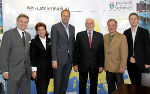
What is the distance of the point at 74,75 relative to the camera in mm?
3973

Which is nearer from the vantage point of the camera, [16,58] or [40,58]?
[16,58]

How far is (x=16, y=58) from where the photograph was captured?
8.64ft

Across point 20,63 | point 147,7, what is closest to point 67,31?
point 20,63

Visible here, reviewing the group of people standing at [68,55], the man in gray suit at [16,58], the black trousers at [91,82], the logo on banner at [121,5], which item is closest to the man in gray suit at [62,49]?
the group of people standing at [68,55]

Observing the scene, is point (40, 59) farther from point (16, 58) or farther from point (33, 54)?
→ point (16, 58)

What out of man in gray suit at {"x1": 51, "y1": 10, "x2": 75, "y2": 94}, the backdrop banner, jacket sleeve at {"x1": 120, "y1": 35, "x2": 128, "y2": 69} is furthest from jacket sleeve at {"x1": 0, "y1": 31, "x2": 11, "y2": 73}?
jacket sleeve at {"x1": 120, "y1": 35, "x2": 128, "y2": 69}

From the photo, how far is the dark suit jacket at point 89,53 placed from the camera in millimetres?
3061

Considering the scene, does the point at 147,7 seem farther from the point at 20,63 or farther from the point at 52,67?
the point at 20,63

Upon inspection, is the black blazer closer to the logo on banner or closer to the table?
the table

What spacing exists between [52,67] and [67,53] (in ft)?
1.28

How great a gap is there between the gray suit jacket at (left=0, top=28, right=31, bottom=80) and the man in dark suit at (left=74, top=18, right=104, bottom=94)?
3.26 ft

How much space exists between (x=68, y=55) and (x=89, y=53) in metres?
0.41

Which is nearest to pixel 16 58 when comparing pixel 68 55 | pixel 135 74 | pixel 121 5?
pixel 68 55

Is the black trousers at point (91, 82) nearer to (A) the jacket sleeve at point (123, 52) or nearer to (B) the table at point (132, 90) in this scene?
(A) the jacket sleeve at point (123, 52)
